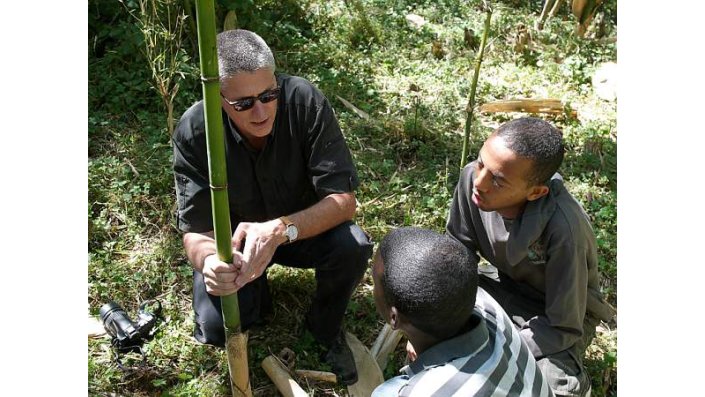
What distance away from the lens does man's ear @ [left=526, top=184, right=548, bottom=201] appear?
310 cm

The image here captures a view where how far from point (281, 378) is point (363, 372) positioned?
47cm

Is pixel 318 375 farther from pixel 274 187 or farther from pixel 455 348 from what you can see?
pixel 455 348

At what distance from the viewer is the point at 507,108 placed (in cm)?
610

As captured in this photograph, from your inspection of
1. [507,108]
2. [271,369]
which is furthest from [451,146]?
[271,369]

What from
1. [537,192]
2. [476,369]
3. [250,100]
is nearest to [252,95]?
[250,100]

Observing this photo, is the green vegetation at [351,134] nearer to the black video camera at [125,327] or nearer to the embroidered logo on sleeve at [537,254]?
the black video camera at [125,327]

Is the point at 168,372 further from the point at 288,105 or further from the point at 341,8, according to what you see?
the point at 341,8

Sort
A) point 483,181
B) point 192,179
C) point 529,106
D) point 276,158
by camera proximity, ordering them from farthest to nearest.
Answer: point 529,106 → point 276,158 → point 192,179 → point 483,181

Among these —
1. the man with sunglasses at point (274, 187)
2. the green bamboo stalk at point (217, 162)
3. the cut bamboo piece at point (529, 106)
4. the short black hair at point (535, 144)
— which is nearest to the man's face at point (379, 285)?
the green bamboo stalk at point (217, 162)

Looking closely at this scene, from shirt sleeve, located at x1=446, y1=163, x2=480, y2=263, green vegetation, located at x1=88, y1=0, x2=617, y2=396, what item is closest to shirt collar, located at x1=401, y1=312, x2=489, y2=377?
shirt sleeve, located at x1=446, y1=163, x2=480, y2=263

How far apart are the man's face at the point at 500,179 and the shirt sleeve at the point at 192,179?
136cm

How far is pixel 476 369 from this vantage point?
226cm

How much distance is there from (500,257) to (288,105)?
1.37 metres

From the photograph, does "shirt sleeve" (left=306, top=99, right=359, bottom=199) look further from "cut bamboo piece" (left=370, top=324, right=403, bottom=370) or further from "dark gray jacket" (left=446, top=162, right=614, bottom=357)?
"cut bamboo piece" (left=370, top=324, right=403, bottom=370)
